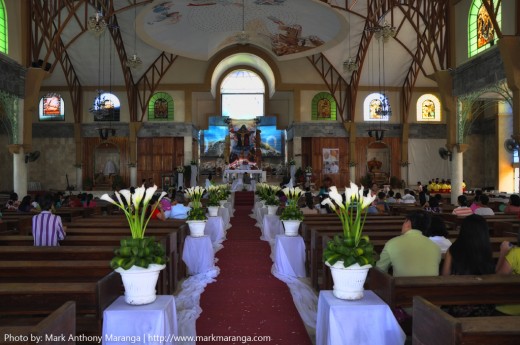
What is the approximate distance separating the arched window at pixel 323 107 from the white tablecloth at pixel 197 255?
21.4 metres

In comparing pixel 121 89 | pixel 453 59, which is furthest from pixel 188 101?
pixel 453 59

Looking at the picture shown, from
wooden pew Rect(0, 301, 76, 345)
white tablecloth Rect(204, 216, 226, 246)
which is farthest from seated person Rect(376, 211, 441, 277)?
white tablecloth Rect(204, 216, 226, 246)

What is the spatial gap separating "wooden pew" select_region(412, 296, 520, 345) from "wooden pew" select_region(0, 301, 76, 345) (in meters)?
2.24

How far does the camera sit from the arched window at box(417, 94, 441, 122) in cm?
2881

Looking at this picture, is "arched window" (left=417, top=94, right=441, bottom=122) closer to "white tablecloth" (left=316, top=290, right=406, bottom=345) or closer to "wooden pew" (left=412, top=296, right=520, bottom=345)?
"white tablecloth" (left=316, top=290, right=406, bottom=345)

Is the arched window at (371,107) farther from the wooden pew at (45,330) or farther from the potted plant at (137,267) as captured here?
the wooden pew at (45,330)

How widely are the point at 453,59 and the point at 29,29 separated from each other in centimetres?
1566

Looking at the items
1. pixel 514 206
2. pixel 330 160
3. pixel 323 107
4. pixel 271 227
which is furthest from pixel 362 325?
pixel 323 107

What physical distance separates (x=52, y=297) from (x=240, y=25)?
835 inches

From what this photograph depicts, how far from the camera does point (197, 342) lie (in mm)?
4805

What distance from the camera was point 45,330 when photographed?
2.46m

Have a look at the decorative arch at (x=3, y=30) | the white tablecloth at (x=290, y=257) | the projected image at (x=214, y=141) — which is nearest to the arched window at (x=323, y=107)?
the projected image at (x=214, y=141)

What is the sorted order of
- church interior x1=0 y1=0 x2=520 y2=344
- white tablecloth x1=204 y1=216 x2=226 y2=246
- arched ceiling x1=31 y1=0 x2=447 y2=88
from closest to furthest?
white tablecloth x1=204 y1=216 x2=226 y2=246, arched ceiling x1=31 y1=0 x2=447 y2=88, church interior x1=0 y1=0 x2=520 y2=344

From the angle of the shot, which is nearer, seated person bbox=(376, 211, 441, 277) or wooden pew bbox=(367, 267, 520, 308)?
wooden pew bbox=(367, 267, 520, 308)
